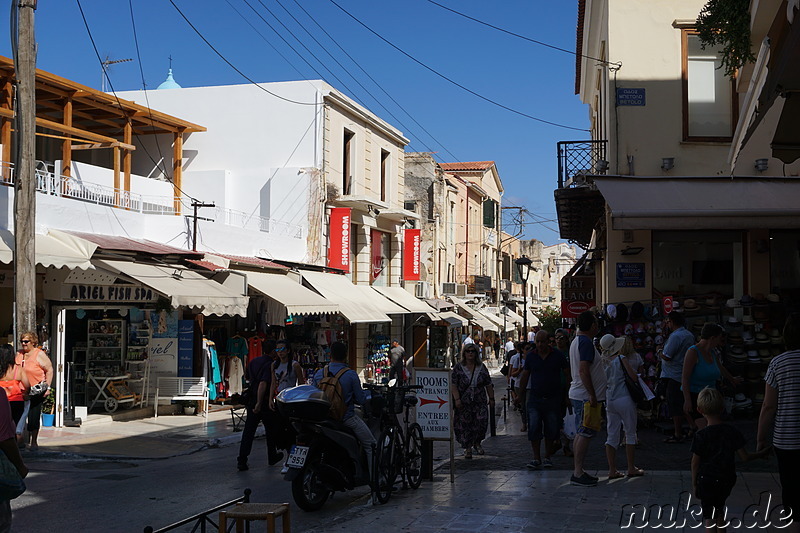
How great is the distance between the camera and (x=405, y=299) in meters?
31.1

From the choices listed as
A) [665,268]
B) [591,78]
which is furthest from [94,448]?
[591,78]

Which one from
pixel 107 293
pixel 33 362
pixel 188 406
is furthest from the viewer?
pixel 188 406

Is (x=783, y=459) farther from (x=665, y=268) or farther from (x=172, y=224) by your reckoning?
(x=172, y=224)

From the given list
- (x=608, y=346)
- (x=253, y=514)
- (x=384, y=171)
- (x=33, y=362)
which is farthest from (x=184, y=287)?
(x=384, y=171)

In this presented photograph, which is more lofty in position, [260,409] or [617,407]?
[617,407]

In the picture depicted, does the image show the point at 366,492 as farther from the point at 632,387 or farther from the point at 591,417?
the point at 632,387

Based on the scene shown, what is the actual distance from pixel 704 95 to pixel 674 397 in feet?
20.3

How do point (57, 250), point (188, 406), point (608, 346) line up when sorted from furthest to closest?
point (188, 406)
point (57, 250)
point (608, 346)

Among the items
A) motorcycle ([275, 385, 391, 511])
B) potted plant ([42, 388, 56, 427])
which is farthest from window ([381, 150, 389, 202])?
motorcycle ([275, 385, 391, 511])

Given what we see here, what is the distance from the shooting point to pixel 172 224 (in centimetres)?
1914

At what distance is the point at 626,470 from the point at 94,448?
800 centimetres

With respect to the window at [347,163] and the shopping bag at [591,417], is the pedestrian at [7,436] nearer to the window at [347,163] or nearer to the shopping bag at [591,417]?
the shopping bag at [591,417]

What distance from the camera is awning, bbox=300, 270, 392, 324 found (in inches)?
909

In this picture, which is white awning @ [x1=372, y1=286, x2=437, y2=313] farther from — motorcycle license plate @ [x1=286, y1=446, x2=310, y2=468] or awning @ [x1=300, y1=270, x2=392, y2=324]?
motorcycle license plate @ [x1=286, y1=446, x2=310, y2=468]
